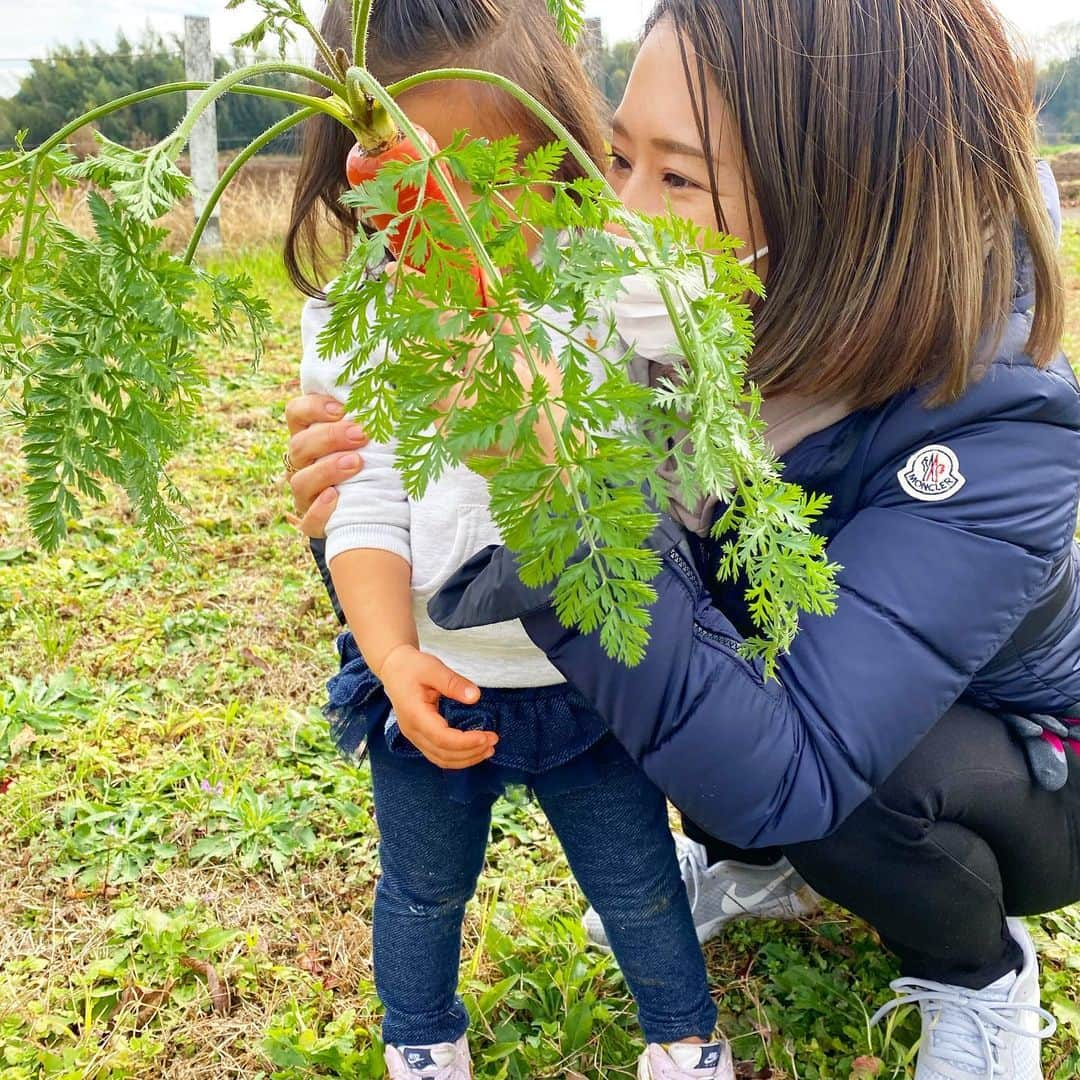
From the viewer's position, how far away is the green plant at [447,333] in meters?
0.65

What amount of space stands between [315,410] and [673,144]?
0.56 m

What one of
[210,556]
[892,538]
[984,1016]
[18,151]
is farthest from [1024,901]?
[210,556]

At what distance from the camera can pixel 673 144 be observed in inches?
44.6

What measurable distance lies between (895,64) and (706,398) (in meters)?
0.67

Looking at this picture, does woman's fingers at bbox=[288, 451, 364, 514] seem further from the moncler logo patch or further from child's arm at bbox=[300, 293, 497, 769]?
the moncler logo patch

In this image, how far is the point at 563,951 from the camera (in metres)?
1.67

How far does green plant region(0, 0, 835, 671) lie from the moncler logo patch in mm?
517

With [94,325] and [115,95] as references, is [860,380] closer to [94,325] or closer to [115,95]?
[94,325]

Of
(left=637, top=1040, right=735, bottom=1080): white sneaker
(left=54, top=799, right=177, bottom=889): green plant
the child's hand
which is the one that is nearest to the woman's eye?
the child's hand

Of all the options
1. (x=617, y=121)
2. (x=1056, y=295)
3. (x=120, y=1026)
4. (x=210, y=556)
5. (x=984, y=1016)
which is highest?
(x=617, y=121)

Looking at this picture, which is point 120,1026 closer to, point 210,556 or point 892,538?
point 892,538

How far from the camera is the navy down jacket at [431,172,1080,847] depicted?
1.15 meters

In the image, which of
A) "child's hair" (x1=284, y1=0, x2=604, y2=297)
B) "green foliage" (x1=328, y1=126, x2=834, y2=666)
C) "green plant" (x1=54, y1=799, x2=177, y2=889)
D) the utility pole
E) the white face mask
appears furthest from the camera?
the utility pole

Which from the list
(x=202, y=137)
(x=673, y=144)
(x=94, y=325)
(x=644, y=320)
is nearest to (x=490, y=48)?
(x=673, y=144)
